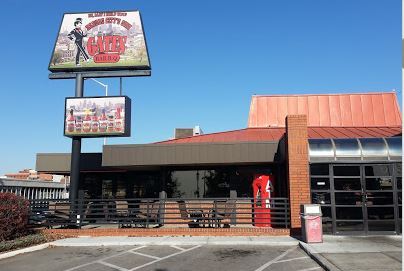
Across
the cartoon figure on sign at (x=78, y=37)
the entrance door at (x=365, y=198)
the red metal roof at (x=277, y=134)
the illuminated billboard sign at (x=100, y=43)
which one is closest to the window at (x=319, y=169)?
the entrance door at (x=365, y=198)

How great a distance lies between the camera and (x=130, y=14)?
1888 cm

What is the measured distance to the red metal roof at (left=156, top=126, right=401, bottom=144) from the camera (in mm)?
20222

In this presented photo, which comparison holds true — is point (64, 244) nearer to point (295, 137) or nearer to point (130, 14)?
point (295, 137)

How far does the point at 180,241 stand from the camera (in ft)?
43.8

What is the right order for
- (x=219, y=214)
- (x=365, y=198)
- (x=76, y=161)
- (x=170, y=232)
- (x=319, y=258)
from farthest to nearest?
(x=76, y=161) < (x=219, y=214) < (x=170, y=232) < (x=365, y=198) < (x=319, y=258)

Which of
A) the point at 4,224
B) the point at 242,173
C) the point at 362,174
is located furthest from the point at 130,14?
the point at 362,174

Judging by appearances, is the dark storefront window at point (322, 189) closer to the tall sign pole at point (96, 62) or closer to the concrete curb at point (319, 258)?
the concrete curb at point (319, 258)

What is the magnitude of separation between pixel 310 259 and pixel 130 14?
44.1 feet

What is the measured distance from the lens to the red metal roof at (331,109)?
24.3 metres

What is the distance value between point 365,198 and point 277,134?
7918mm

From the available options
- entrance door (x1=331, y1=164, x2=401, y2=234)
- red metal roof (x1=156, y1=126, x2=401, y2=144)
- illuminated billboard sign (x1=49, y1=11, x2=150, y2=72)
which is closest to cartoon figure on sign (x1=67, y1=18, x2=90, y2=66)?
illuminated billboard sign (x1=49, y1=11, x2=150, y2=72)

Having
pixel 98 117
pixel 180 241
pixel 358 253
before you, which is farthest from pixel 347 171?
pixel 98 117

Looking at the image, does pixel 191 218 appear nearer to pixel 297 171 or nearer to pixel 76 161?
pixel 297 171

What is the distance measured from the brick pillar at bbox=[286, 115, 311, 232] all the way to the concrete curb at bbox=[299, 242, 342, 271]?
2.26 metres
